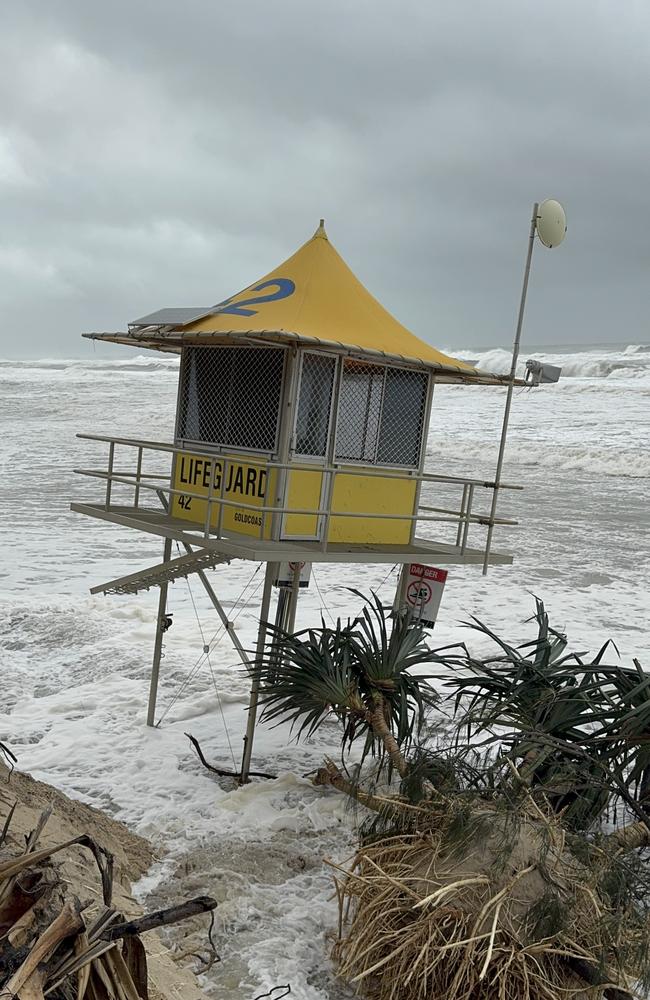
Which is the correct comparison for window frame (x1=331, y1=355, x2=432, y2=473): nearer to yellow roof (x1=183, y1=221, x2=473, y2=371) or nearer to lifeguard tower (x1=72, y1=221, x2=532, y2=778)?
lifeguard tower (x1=72, y1=221, x2=532, y2=778)

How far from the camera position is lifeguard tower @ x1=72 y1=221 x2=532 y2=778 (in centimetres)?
788

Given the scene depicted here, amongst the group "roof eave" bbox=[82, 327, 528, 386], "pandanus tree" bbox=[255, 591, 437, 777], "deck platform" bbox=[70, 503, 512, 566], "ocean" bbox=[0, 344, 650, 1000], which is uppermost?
"roof eave" bbox=[82, 327, 528, 386]

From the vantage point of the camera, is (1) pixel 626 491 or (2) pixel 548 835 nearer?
(2) pixel 548 835

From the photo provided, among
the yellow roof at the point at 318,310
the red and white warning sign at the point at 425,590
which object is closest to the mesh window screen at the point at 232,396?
the yellow roof at the point at 318,310

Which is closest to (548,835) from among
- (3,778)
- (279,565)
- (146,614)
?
(3,778)

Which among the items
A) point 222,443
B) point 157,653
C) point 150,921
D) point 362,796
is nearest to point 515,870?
point 362,796

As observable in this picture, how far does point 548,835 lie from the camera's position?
4871 mm

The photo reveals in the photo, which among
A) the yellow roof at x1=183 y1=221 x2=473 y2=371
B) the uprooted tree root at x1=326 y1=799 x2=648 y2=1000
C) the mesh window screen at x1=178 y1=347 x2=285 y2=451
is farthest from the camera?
the mesh window screen at x1=178 y1=347 x2=285 y2=451

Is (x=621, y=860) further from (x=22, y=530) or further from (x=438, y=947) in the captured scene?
(x=22, y=530)

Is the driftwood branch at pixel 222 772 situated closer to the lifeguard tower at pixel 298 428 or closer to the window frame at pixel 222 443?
the lifeguard tower at pixel 298 428

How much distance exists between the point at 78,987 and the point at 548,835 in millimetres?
3359

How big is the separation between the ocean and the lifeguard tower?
0.96 meters

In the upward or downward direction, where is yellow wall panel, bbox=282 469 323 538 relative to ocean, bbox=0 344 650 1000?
upward

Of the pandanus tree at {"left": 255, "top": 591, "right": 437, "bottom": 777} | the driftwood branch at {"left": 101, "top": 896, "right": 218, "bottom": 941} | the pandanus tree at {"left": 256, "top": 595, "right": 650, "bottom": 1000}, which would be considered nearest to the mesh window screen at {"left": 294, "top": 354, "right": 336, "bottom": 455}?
the pandanus tree at {"left": 255, "top": 591, "right": 437, "bottom": 777}
